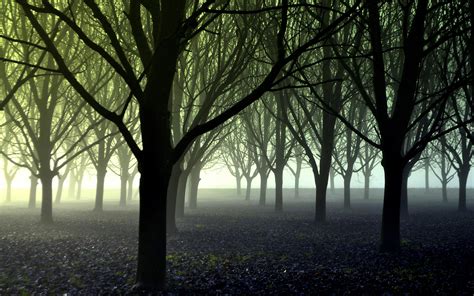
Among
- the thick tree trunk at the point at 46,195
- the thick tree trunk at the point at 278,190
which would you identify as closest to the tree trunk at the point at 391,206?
the thick tree trunk at the point at 46,195

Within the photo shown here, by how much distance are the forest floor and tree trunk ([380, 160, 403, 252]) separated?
1.29ft

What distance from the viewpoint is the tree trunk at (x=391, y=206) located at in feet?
38.3

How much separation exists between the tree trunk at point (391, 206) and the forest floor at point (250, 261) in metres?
0.39

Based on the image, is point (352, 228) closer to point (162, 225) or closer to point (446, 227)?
point (446, 227)

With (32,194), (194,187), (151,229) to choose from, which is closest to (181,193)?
(194,187)

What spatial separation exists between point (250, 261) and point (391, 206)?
4.25 meters

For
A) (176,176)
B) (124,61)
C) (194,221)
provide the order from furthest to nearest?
(194,221) → (176,176) → (124,61)

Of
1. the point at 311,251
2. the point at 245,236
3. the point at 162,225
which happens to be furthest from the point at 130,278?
the point at 245,236

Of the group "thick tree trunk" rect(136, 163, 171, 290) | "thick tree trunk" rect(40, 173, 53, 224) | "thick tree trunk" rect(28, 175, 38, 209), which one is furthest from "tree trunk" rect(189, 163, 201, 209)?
"thick tree trunk" rect(136, 163, 171, 290)

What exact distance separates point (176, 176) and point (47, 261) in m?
5.78

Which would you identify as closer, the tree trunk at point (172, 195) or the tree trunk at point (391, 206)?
the tree trunk at point (391, 206)

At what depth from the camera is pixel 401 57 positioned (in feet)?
64.5

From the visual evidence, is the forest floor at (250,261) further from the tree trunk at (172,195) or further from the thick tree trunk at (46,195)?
the thick tree trunk at (46,195)

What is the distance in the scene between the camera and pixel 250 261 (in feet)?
35.5
